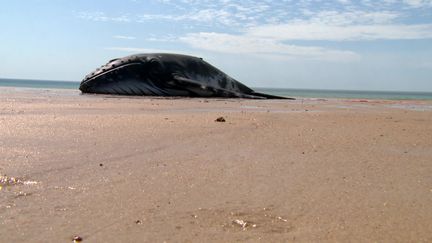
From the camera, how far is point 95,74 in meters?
14.9

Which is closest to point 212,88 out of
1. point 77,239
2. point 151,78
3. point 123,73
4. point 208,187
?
point 151,78

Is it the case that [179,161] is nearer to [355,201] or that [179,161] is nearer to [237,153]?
[237,153]

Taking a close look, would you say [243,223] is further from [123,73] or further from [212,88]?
[212,88]

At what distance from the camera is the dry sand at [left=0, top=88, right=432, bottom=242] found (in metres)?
1.90

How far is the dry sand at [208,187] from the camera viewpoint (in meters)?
1.90

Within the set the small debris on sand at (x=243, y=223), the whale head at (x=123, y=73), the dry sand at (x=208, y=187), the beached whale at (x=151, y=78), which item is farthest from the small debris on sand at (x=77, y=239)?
the whale head at (x=123, y=73)

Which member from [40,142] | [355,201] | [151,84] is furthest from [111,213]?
[151,84]

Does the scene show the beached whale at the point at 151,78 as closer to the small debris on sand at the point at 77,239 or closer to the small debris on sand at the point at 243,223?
the small debris on sand at the point at 243,223

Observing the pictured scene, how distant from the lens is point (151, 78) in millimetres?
14711

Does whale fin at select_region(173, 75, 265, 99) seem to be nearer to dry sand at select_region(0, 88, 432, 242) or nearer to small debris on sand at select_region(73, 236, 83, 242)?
dry sand at select_region(0, 88, 432, 242)

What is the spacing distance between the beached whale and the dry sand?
995 centimetres

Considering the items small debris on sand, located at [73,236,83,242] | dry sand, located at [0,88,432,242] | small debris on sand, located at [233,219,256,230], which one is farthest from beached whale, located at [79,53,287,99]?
small debris on sand, located at [73,236,83,242]

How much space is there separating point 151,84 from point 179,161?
11.6m

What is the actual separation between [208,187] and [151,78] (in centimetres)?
1242
